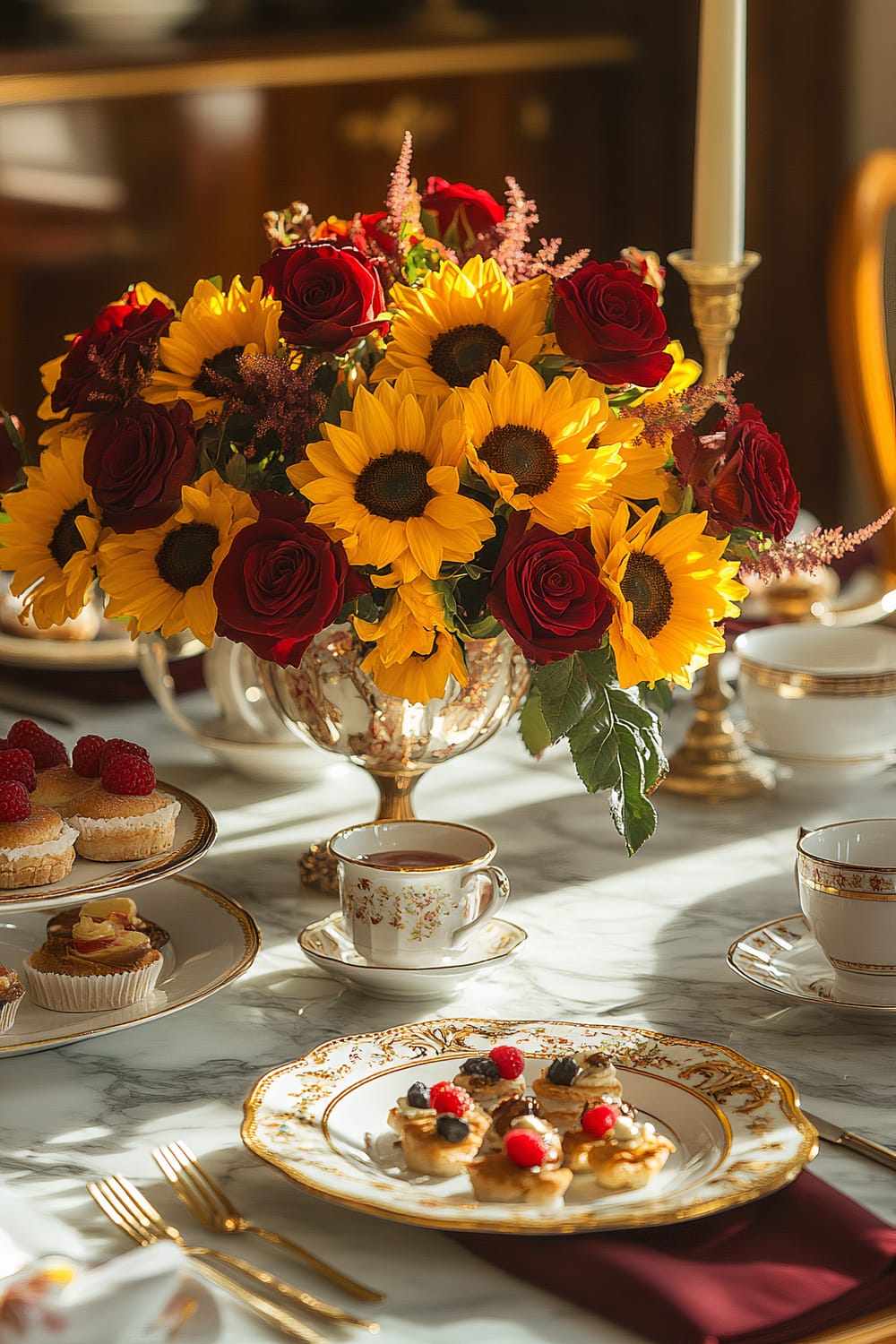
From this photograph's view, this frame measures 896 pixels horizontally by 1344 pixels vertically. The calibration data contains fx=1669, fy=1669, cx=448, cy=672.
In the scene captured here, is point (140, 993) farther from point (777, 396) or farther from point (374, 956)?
point (777, 396)

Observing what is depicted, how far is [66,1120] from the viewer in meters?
0.92

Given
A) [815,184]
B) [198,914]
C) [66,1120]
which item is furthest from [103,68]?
[66,1120]

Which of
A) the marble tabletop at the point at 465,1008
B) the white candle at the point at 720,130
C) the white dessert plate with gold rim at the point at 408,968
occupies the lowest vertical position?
the marble tabletop at the point at 465,1008

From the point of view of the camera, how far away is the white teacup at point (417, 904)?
1.04 m

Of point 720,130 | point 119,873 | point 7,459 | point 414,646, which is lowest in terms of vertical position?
point 119,873

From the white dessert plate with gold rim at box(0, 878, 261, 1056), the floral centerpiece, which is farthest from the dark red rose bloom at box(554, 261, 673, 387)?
the white dessert plate with gold rim at box(0, 878, 261, 1056)

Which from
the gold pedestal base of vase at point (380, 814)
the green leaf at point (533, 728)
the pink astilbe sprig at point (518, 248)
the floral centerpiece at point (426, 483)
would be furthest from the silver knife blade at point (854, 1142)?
the pink astilbe sprig at point (518, 248)

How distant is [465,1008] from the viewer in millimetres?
1055

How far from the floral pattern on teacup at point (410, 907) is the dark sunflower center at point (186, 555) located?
22cm

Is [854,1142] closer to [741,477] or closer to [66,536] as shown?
[741,477]

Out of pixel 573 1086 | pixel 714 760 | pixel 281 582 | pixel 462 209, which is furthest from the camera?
pixel 714 760

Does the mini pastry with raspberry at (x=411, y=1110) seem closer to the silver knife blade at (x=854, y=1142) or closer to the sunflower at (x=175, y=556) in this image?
the silver knife blade at (x=854, y=1142)

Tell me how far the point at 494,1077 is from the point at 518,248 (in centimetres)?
54

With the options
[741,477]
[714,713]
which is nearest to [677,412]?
[741,477]
